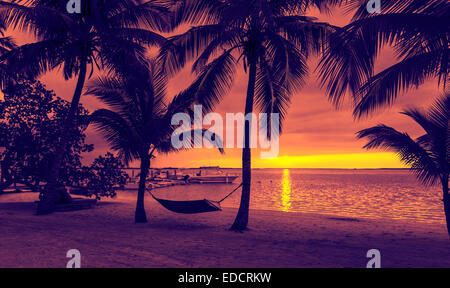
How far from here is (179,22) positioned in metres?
7.73

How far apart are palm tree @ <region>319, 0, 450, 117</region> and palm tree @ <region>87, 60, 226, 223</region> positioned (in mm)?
5221

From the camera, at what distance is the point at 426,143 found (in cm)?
708

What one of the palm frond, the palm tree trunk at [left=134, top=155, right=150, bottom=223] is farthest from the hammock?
the palm frond

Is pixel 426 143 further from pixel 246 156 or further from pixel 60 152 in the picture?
pixel 60 152

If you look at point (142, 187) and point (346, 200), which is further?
point (346, 200)

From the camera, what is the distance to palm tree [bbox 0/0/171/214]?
9.33 metres

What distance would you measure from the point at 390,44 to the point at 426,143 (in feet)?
13.6

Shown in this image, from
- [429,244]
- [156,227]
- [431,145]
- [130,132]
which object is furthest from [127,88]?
[429,244]

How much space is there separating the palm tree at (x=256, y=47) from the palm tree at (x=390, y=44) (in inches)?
97.9

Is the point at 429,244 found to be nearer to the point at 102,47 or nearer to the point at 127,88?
the point at 127,88

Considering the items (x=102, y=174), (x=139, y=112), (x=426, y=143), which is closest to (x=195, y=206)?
(x=139, y=112)

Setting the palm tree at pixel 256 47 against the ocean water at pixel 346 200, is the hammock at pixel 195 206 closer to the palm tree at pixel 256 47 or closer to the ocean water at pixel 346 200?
the palm tree at pixel 256 47

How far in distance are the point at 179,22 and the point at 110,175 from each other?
8.60 meters

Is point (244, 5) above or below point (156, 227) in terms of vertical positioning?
above
